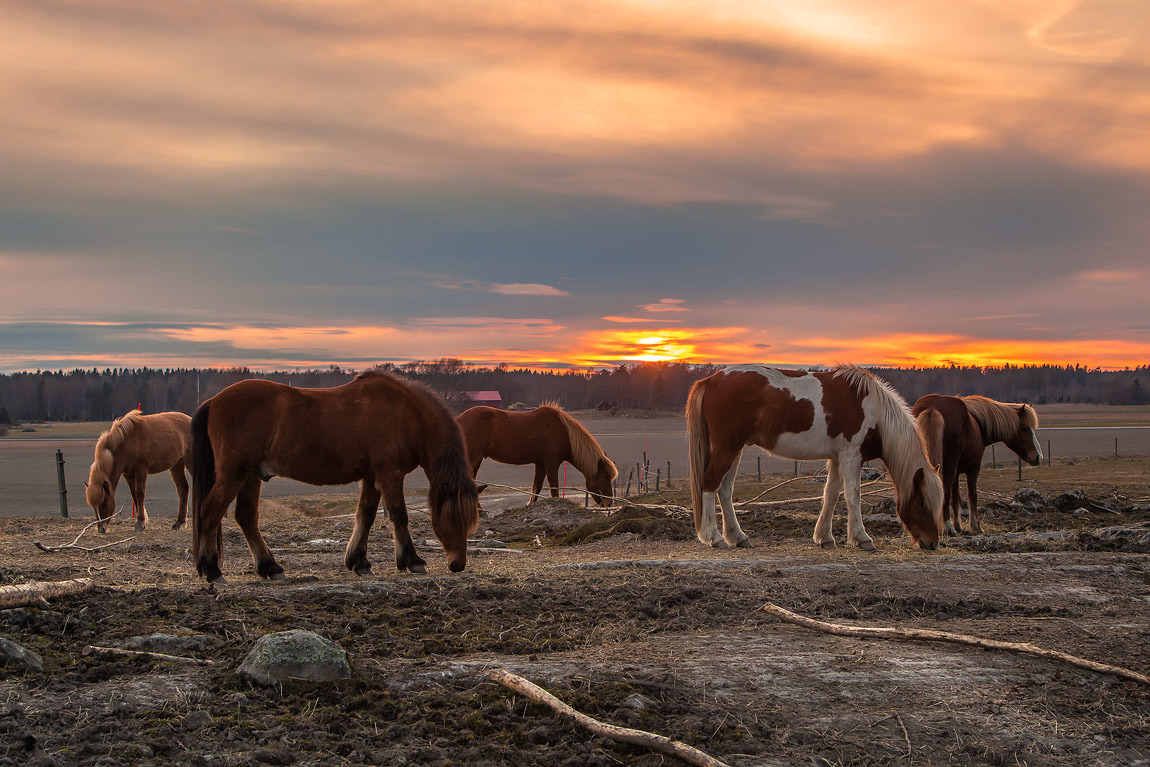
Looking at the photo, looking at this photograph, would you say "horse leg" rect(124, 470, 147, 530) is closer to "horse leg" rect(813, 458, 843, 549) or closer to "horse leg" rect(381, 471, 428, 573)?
"horse leg" rect(381, 471, 428, 573)

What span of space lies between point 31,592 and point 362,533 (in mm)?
3285

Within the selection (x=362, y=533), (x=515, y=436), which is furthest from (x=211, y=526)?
(x=515, y=436)

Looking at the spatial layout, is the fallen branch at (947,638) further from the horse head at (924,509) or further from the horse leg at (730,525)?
the horse head at (924,509)

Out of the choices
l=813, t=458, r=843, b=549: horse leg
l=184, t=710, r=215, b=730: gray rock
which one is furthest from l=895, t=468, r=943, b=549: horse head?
l=184, t=710, r=215, b=730: gray rock

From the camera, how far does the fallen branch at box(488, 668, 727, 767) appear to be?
367 cm

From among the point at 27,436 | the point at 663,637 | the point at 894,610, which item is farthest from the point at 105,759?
the point at 27,436

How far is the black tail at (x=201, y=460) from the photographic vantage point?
798 cm

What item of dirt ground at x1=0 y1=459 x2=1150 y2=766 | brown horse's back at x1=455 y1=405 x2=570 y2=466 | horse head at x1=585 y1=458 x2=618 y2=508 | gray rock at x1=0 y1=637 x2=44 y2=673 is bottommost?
horse head at x1=585 y1=458 x2=618 y2=508

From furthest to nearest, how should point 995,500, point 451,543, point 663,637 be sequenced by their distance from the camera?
point 995,500 → point 451,543 → point 663,637

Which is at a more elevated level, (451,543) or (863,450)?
(863,450)

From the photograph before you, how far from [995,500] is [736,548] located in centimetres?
740

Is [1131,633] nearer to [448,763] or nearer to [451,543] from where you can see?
[448,763]

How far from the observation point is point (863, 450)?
1062 cm

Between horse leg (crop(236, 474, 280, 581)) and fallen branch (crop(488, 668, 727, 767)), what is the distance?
4.61 m
